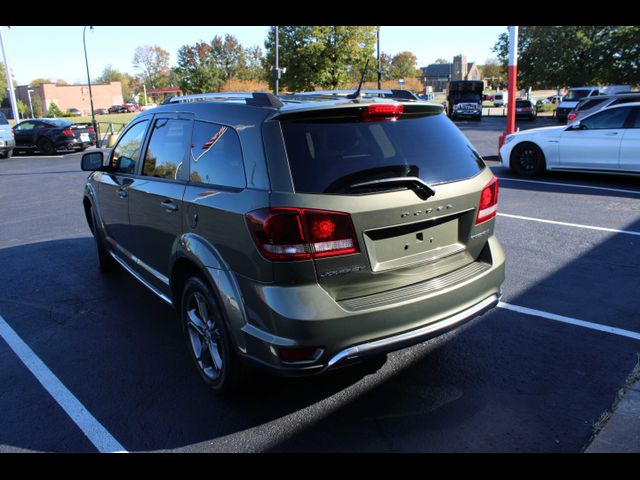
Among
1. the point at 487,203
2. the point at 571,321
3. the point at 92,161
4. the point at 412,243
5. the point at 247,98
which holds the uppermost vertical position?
the point at 247,98

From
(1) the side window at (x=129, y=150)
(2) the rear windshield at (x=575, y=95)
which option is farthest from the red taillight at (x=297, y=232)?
(2) the rear windshield at (x=575, y=95)

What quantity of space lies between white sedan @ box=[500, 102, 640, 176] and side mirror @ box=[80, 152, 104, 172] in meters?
9.18

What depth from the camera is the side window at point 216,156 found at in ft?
9.86

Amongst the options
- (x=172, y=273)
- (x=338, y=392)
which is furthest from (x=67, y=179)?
(x=338, y=392)

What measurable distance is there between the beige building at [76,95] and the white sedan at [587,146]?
384 ft

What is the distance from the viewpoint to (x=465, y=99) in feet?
125

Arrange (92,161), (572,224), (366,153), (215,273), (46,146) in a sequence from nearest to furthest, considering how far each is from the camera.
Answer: (366,153)
(215,273)
(92,161)
(572,224)
(46,146)

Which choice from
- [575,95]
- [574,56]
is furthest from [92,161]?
[574,56]

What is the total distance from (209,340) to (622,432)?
2396mm

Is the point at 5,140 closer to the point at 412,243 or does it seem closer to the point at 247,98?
the point at 247,98

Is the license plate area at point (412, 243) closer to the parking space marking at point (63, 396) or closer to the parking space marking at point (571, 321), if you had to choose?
the parking space marking at point (571, 321)

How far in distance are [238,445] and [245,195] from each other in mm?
1358

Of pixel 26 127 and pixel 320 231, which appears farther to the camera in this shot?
pixel 26 127
